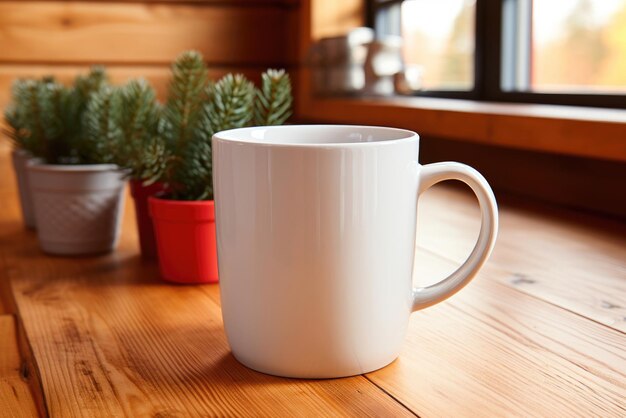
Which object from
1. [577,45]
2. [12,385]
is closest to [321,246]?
[12,385]

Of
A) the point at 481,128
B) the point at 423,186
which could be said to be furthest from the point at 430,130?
the point at 423,186

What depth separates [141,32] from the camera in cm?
201

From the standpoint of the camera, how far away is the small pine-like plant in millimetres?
626

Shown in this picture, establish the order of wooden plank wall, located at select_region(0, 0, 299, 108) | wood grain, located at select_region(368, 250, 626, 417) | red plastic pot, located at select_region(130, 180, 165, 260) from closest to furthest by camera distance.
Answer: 1. wood grain, located at select_region(368, 250, 626, 417)
2. red plastic pot, located at select_region(130, 180, 165, 260)
3. wooden plank wall, located at select_region(0, 0, 299, 108)

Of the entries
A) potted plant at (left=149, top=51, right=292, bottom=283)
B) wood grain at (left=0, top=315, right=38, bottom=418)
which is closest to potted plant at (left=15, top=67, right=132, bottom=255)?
potted plant at (left=149, top=51, right=292, bottom=283)

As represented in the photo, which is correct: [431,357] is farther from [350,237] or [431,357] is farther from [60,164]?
[60,164]

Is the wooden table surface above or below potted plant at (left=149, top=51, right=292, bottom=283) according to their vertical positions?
below

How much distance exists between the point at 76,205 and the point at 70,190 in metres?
0.02

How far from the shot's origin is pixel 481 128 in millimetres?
1191

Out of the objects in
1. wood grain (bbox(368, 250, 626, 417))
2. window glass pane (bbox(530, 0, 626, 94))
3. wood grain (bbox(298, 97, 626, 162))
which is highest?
window glass pane (bbox(530, 0, 626, 94))

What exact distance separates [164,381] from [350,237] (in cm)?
13

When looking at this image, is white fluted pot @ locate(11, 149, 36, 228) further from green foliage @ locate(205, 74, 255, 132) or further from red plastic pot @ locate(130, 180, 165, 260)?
green foliage @ locate(205, 74, 255, 132)

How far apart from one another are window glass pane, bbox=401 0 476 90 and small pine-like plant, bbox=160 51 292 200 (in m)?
1.11

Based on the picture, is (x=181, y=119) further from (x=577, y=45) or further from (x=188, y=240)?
(x=577, y=45)
